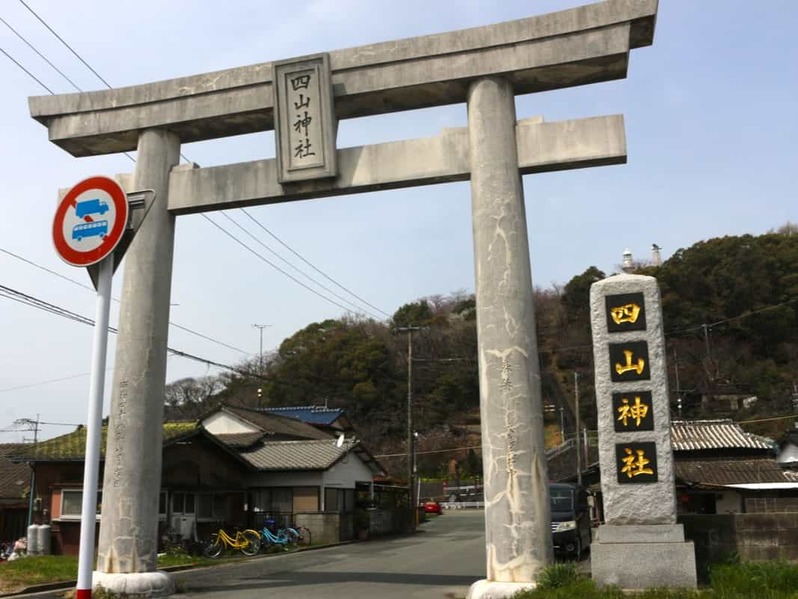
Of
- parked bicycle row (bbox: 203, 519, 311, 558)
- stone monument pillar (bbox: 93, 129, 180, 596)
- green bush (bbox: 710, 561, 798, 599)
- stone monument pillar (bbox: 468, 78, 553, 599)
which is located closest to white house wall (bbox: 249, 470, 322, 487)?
parked bicycle row (bbox: 203, 519, 311, 558)

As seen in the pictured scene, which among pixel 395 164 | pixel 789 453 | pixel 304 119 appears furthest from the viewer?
pixel 789 453

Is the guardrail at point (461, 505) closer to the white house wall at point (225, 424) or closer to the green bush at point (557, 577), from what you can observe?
the white house wall at point (225, 424)

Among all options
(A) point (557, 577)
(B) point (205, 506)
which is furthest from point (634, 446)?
(B) point (205, 506)

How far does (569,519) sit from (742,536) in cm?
846

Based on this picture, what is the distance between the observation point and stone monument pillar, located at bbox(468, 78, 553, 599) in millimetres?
9367

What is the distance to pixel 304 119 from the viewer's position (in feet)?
37.5

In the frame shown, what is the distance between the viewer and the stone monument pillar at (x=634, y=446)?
836 cm

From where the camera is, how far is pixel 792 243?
6094cm

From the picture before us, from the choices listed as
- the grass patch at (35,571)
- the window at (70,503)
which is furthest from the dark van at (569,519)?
the window at (70,503)

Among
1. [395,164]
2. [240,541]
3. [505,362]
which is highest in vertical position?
[395,164]

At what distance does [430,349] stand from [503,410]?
5953 cm

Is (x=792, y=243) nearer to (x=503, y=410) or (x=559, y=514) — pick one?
(x=559, y=514)

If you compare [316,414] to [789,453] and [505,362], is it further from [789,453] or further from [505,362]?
[505,362]

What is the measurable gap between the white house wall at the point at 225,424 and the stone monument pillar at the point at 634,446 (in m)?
28.2
